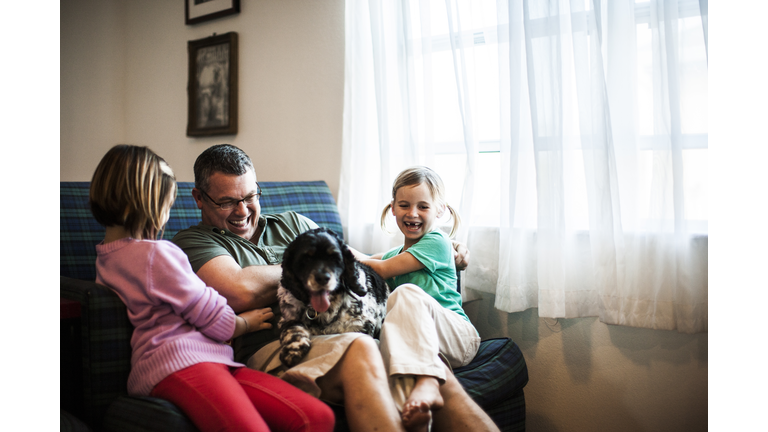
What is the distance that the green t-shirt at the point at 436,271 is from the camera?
1.61 m

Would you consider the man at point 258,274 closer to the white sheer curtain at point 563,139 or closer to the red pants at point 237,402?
the red pants at point 237,402

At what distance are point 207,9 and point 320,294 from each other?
243 cm

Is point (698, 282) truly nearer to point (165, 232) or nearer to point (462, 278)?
point (462, 278)

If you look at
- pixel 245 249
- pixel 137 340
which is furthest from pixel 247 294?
pixel 137 340

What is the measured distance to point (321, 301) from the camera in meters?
1.22

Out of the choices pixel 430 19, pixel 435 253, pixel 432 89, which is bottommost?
pixel 435 253

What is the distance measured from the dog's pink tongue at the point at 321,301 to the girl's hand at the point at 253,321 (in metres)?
0.25

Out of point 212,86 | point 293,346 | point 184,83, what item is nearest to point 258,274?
point 293,346

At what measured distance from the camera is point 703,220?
5.52 feet

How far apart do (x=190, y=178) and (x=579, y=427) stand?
266 cm

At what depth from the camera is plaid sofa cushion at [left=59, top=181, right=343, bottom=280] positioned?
61.2 inches

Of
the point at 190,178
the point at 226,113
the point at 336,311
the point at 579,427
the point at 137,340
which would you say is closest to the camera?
the point at 137,340

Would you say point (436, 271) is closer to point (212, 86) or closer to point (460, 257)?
point (460, 257)

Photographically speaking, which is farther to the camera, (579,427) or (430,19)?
(430,19)
